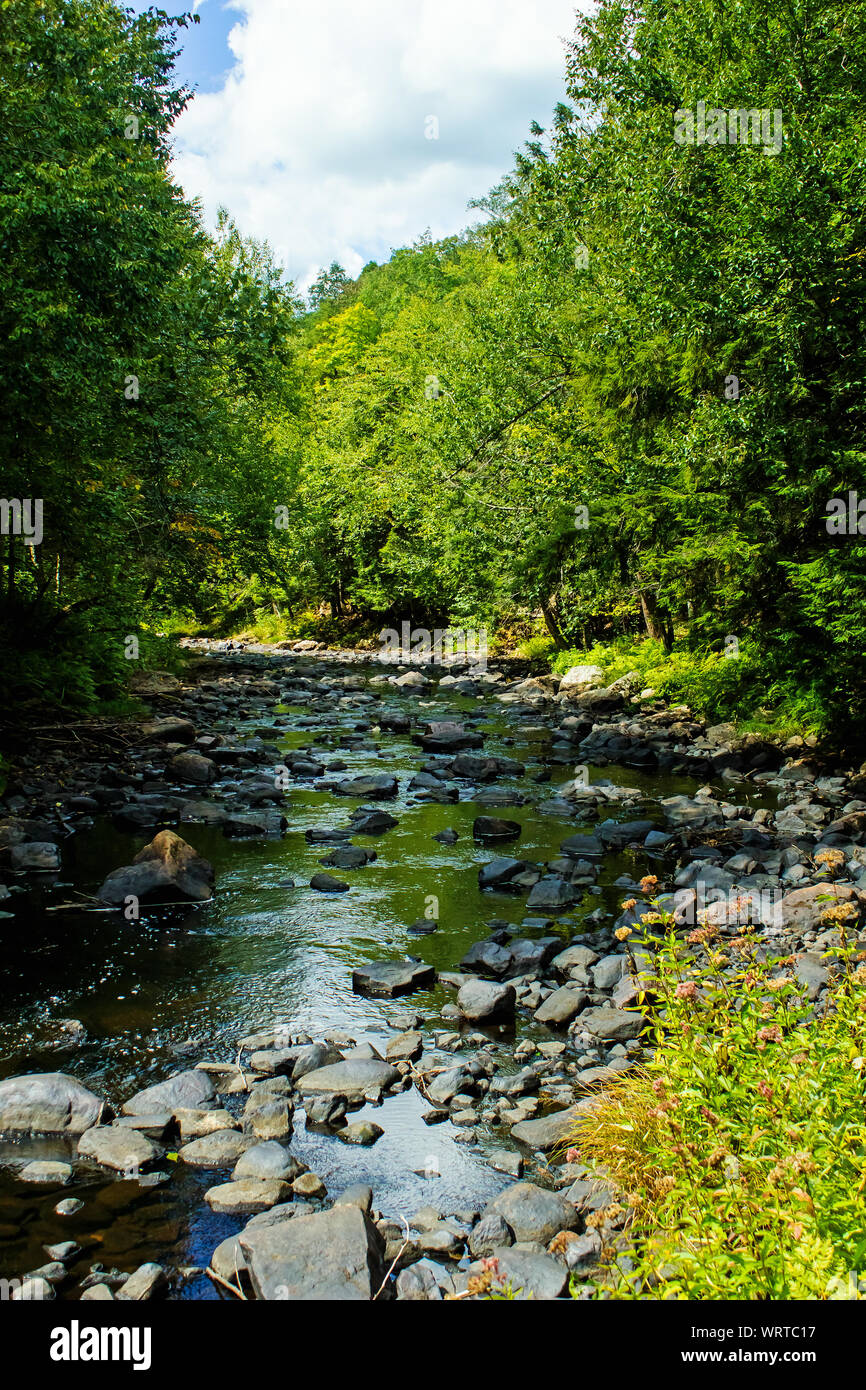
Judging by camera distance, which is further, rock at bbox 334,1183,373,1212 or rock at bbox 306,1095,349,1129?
rock at bbox 306,1095,349,1129

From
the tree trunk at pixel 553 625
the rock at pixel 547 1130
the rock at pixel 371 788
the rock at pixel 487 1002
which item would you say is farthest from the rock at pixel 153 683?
the rock at pixel 547 1130

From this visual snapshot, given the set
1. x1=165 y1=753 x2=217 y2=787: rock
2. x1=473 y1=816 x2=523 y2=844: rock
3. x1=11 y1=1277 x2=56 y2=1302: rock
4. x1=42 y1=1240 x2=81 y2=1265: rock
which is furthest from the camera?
x1=165 y1=753 x2=217 y2=787: rock

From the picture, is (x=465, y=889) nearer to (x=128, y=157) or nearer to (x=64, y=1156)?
(x=64, y=1156)

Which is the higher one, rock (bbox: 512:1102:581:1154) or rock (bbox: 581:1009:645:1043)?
rock (bbox: 581:1009:645:1043)

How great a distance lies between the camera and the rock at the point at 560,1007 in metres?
5.90

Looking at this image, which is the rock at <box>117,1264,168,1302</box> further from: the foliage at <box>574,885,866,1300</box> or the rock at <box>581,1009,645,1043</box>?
the rock at <box>581,1009,645,1043</box>

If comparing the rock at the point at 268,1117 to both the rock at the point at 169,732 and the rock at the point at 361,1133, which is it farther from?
the rock at the point at 169,732

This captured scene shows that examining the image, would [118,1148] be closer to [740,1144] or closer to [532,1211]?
[532,1211]

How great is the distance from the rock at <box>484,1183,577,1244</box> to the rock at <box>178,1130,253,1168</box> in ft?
4.55

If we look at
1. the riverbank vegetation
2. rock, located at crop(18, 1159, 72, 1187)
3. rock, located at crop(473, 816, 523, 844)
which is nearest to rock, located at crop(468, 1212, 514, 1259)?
rock, located at crop(18, 1159, 72, 1187)

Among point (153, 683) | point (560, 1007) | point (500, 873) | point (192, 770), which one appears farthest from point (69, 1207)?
point (153, 683)

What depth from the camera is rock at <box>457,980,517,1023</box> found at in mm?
6004

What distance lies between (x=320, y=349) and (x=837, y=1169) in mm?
60131

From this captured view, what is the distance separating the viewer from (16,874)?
8961mm
